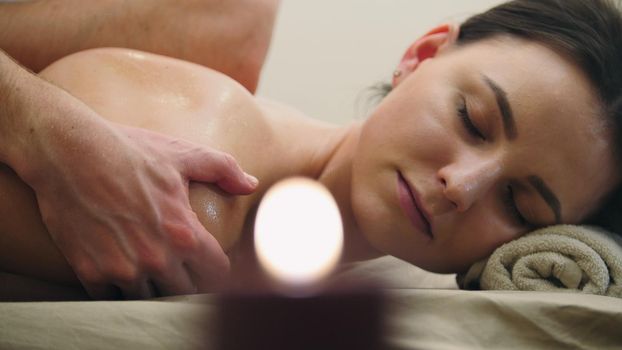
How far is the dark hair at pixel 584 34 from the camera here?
0.88m

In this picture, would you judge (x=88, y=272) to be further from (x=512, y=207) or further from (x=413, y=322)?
(x=512, y=207)

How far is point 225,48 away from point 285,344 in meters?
0.66

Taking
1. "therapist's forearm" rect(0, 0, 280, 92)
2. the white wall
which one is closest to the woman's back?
"therapist's forearm" rect(0, 0, 280, 92)

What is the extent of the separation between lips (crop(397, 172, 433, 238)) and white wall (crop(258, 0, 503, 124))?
0.91 meters

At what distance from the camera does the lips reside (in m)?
0.85

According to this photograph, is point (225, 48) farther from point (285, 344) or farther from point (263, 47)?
point (285, 344)

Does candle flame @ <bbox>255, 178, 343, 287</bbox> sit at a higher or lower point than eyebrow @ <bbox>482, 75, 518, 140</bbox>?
lower

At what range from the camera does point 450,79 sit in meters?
0.89

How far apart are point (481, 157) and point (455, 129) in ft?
0.17

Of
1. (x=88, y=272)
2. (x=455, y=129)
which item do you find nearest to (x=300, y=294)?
(x=88, y=272)

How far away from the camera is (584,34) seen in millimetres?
906

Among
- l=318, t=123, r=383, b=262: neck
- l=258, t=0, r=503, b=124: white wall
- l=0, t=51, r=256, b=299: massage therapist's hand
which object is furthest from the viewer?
l=258, t=0, r=503, b=124: white wall

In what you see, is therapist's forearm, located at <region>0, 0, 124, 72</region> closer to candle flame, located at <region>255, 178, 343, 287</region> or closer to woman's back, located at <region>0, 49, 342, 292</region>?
woman's back, located at <region>0, 49, 342, 292</region>

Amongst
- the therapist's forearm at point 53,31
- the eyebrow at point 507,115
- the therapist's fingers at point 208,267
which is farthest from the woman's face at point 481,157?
the therapist's forearm at point 53,31
